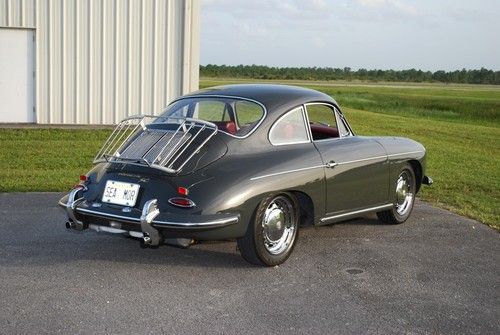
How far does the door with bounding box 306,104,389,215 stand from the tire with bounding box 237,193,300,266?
1.74 ft

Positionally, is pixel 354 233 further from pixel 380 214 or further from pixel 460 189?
pixel 460 189

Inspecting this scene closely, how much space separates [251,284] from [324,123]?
8.18ft

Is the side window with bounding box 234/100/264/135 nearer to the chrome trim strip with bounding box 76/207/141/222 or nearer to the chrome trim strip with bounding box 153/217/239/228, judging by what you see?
the chrome trim strip with bounding box 153/217/239/228

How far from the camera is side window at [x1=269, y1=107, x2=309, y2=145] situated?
20.8 ft

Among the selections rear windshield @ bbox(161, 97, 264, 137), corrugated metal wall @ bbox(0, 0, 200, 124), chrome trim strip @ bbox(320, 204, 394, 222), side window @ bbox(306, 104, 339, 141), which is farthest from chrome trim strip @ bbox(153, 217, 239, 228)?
corrugated metal wall @ bbox(0, 0, 200, 124)

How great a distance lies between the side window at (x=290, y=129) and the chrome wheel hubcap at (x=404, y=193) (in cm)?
175

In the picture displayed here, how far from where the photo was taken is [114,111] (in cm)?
1639

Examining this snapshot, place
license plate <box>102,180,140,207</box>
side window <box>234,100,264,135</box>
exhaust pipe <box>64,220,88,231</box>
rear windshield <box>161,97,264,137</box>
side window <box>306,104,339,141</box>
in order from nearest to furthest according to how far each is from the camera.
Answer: license plate <box>102,180,140,207</box> < exhaust pipe <box>64,220,88,231</box> < side window <box>234,100,264,135</box> < rear windshield <box>161,97,264,137</box> < side window <box>306,104,339,141</box>

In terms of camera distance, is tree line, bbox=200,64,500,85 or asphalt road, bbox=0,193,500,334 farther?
tree line, bbox=200,64,500,85

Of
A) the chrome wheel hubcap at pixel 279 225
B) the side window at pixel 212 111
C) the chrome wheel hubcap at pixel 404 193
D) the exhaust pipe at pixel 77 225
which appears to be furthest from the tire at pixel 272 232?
Answer: the chrome wheel hubcap at pixel 404 193

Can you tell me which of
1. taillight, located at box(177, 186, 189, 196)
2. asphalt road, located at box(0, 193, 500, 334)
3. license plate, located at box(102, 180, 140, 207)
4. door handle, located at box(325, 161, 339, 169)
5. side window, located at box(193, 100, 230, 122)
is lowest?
asphalt road, located at box(0, 193, 500, 334)

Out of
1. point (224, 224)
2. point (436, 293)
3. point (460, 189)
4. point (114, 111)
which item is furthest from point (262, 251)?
point (114, 111)

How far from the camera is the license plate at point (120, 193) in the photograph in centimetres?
570

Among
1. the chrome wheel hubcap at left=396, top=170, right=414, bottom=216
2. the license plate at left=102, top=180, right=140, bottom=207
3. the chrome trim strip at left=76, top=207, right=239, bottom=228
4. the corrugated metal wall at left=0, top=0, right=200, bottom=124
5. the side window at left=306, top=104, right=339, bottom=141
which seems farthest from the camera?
the corrugated metal wall at left=0, top=0, right=200, bottom=124
